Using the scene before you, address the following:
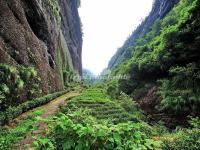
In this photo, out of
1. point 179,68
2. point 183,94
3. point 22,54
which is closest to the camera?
point 183,94

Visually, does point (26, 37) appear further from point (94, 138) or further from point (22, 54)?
point (94, 138)

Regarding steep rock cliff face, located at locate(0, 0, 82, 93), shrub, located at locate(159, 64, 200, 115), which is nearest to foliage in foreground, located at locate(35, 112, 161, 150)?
steep rock cliff face, located at locate(0, 0, 82, 93)

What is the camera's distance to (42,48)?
88.5ft

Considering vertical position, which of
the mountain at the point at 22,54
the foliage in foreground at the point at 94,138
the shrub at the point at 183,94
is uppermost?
the mountain at the point at 22,54

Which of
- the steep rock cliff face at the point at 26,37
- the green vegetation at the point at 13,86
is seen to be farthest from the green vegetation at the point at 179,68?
the steep rock cliff face at the point at 26,37

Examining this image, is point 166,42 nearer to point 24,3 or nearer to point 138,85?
point 138,85

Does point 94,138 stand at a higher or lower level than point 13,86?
lower

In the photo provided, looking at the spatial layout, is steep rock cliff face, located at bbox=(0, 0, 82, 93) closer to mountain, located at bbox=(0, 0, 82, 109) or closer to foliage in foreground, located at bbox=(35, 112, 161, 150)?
mountain, located at bbox=(0, 0, 82, 109)

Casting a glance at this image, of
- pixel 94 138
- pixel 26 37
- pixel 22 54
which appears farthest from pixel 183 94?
pixel 94 138

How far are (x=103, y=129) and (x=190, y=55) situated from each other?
17.3m

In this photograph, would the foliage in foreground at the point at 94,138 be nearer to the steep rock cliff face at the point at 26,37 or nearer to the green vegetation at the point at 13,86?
the green vegetation at the point at 13,86

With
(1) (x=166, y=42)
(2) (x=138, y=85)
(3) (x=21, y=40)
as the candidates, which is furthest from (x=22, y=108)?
(2) (x=138, y=85)

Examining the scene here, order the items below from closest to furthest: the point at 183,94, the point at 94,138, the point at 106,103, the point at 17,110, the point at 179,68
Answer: the point at 94,138
the point at 17,110
the point at 183,94
the point at 179,68
the point at 106,103

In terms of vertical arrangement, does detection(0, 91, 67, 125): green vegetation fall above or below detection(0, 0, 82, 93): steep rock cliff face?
below
